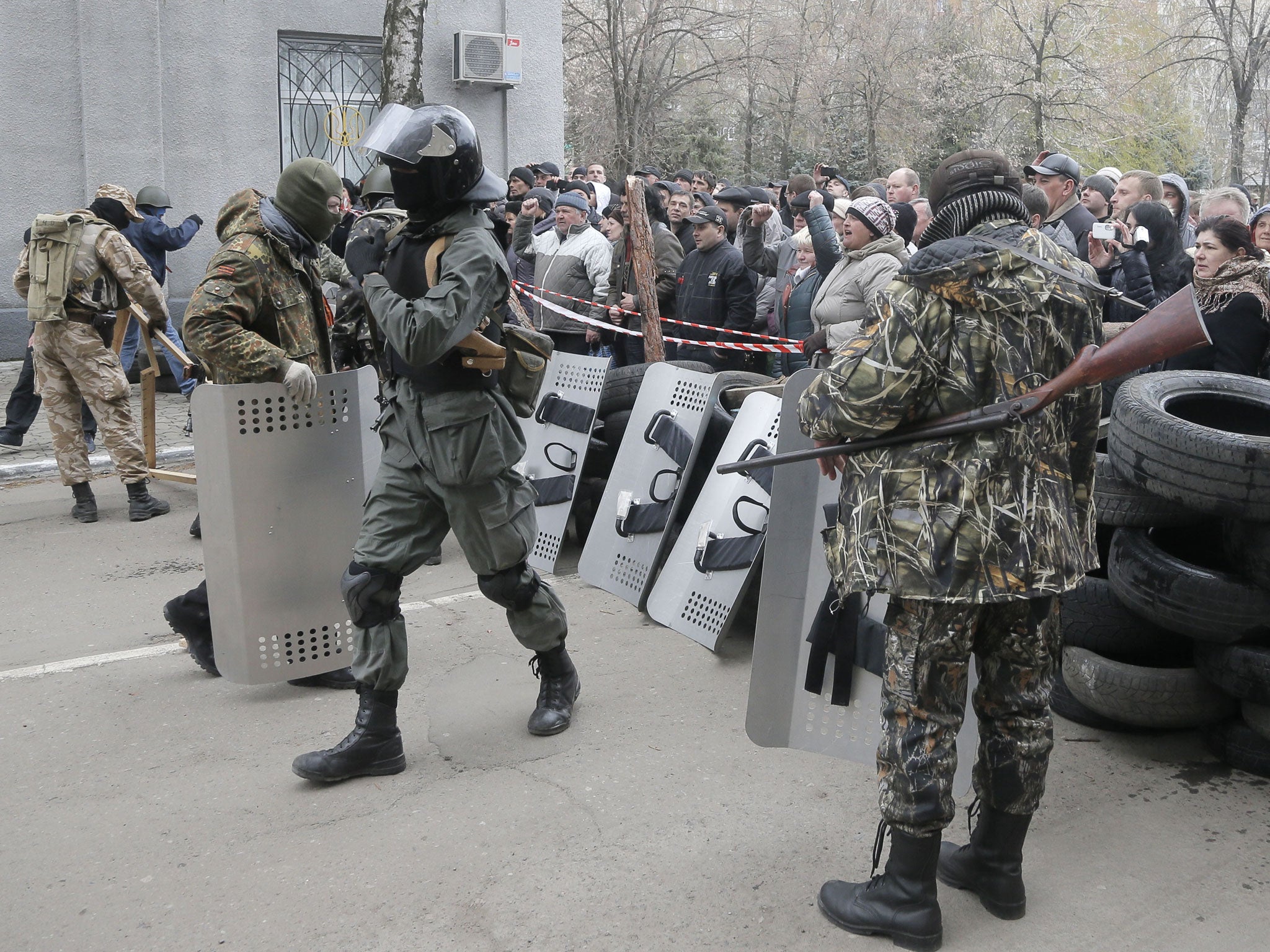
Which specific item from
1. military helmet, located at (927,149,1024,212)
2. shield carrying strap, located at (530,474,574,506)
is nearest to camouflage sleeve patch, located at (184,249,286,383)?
shield carrying strap, located at (530,474,574,506)

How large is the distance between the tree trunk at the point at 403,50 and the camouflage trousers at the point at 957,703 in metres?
9.69

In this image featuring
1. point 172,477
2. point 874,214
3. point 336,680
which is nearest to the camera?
point 336,680

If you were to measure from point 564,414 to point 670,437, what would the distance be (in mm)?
854

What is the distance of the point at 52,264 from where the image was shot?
7.16 meters

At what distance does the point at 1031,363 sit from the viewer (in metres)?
2.68

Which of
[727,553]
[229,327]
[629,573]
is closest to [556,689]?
[727,553]

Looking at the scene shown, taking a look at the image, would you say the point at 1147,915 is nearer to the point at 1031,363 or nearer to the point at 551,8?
the point at 1031,363

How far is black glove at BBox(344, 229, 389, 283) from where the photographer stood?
12.3ft

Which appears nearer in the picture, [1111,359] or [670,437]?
[1111,359]

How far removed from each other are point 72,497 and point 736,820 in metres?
6.09

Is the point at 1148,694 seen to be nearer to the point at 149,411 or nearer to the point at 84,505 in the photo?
the point at 84,505

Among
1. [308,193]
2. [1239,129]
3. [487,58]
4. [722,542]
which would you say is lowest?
[722,542]

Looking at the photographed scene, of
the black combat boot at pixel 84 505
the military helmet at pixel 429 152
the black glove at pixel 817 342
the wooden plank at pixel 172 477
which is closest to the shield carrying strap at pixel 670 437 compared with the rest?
the black glove at pixel 817 342

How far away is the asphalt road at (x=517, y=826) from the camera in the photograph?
2941 millimetres
